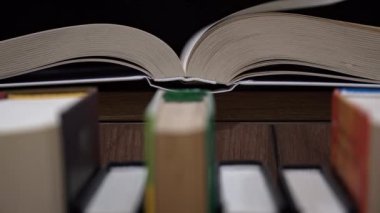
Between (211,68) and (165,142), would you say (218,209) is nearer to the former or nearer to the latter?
(165,142)

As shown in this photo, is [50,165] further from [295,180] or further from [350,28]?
[350,28]

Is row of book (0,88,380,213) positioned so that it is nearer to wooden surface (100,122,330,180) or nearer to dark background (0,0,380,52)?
wooden surface (100,122,330,180)

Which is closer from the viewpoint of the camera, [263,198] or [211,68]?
[263,198]

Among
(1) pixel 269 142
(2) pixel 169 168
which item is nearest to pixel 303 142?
(1) pixel 269 142

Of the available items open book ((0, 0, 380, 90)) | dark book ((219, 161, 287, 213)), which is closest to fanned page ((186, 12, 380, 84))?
open book ((0, 0, 380, 90))

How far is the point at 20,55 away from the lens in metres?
0.58

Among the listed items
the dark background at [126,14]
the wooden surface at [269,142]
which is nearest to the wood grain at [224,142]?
the wooden surface at [269,142]

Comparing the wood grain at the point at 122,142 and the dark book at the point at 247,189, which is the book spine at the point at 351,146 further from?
the wood grain at the point at 122,142

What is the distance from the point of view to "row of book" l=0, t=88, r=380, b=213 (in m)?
0.33

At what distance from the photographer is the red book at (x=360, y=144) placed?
33cm

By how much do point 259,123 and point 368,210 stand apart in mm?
203

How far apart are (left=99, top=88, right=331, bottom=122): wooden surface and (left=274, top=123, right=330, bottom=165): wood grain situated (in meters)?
0.01

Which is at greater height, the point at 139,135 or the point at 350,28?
the point at 350,28

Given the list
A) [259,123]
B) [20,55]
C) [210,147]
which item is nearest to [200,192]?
[210,147]
